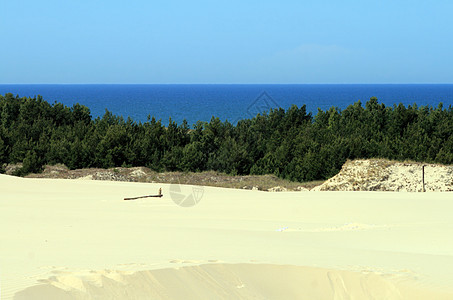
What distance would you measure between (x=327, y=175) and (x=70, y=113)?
24.0 m

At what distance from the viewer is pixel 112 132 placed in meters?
32.3

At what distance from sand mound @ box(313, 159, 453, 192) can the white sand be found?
579cm

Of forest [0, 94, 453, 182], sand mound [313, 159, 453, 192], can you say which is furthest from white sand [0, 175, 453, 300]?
forest [0, 94, 453, 182]

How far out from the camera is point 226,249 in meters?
10.7

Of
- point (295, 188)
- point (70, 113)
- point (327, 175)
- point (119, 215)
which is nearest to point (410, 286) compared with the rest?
point (119, 215)

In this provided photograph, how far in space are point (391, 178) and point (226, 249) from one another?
1564 centimetres

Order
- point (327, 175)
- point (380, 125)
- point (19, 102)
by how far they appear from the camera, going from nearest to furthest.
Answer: point (327, 175) < point (380, 125) < point (19, 102)

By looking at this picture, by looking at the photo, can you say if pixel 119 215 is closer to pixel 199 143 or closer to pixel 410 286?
pixel 410 286

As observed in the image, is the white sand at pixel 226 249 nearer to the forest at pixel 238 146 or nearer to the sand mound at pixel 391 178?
the sand mound at pixel 391 178

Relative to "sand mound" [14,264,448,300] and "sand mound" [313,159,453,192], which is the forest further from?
"sand mound" [14,264,448,300]

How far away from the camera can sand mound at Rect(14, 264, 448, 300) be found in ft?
27.1

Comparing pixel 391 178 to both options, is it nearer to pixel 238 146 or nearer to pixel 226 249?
pixel 238 146

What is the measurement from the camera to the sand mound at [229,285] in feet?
27.1

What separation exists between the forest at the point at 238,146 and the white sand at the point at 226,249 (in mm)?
10797
